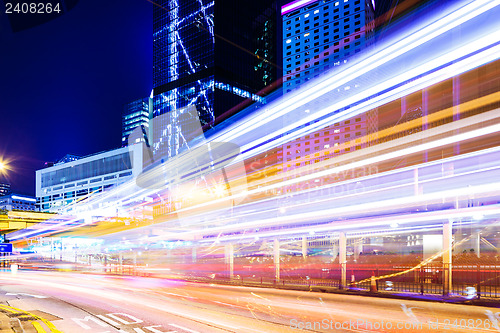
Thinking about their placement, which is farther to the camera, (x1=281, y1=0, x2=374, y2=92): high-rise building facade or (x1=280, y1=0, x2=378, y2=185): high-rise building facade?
(x1=281, y1=0, x2=374, y2=92): high-rise building facade

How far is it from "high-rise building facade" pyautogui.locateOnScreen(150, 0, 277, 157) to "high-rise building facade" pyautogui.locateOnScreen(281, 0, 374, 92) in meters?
15.1

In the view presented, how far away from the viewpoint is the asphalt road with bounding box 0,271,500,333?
35.9ft

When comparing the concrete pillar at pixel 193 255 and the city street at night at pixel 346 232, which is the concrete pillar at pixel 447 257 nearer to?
the city street at night at pixel 346 232

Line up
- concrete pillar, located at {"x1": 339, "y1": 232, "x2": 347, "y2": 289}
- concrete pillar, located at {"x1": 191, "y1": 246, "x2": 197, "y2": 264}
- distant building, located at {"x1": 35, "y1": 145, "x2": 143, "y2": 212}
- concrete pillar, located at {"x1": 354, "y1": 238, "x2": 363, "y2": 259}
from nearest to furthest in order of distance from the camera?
1. concrete pillar, located at {"x1": 339, "y1": 232, "x2": 347, "y2": 289}
2. concrete pillar, located at {"x1": 354, "y1": 238, "x2": 363, "y2": 259}
3. concrete pillar, located at {"x1": 191, "y1": 246, "x2": 197, "y2": 264}
4. distant building, located at {"x1": 35, "y1": 145, "x2": 143, "y2": 212}

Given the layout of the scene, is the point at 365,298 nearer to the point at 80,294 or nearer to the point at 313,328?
the point at 313,328

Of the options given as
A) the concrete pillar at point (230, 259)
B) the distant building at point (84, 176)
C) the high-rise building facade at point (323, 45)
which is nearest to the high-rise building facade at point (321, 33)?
the high-rise building facade at point (323, 45)

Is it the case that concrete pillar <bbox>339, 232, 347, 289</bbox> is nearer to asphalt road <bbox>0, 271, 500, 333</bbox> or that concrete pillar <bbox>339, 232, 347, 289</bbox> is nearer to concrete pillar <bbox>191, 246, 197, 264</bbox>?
asphalt road <bbox>0, 271, 500, 333</bbox>

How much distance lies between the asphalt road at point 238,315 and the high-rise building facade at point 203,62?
126468 millimetres

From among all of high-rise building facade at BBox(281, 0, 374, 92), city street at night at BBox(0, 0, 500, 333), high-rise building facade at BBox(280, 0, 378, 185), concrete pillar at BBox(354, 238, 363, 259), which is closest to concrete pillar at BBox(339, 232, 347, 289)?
city street at night at BBox(0, 0, 500, 333)

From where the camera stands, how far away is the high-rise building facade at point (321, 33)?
16225cm

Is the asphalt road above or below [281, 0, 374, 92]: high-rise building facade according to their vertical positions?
below

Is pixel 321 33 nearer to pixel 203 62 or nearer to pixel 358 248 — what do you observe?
pixel 203 62

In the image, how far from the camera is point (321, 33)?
171m

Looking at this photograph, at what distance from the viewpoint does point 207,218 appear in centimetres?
4431
